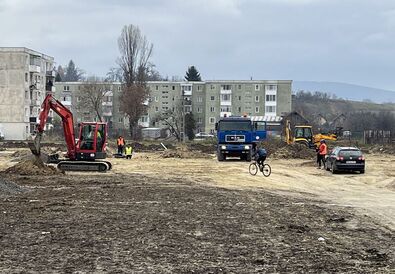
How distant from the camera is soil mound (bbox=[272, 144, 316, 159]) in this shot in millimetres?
47969

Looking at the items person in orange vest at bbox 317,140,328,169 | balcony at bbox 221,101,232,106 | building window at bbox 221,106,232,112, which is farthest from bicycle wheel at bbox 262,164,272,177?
building window at bbox 221,106,232,112

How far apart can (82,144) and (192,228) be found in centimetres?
2057

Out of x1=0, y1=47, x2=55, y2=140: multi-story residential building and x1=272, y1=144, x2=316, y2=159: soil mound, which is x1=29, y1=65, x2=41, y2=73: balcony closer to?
x1=0, y1=47, x2=55, y2=140: multi-story residential building

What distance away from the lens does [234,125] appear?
40.0 meters

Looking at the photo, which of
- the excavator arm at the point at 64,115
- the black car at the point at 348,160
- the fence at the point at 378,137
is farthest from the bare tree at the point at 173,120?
the black car at the point at 348,160

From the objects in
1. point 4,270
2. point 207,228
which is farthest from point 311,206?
point 4,270

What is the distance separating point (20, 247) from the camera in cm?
1010

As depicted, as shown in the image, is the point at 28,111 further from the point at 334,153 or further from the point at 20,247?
the point at 20,247

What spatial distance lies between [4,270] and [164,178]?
18578 mm

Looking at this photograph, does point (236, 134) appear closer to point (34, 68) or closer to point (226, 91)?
point (34, 68)

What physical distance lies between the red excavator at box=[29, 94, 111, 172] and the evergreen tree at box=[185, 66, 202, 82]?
101 metres

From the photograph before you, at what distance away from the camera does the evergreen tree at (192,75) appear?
133500 millimetres

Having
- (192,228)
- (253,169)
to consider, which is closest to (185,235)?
(192,228)

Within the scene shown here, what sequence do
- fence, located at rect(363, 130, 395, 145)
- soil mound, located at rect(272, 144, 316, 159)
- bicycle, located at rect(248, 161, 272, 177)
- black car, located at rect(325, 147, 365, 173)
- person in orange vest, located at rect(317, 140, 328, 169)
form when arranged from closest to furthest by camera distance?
bicycle, located at rect(248, 161, 272, 177) < black car, located at rect(325, 147, 365, 173) < person in orange vest, located at rect(317, 140, 328, 169) < soil mound, located at rect(272, 144, 316, 159) < fence, located at rect(363, 130, 395, 145)
